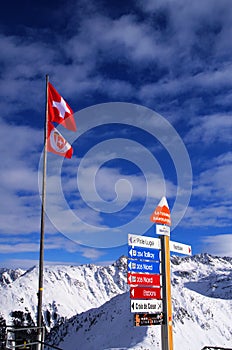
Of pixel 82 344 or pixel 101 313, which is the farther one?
pixel 101 313

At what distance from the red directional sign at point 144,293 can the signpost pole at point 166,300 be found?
420 mm

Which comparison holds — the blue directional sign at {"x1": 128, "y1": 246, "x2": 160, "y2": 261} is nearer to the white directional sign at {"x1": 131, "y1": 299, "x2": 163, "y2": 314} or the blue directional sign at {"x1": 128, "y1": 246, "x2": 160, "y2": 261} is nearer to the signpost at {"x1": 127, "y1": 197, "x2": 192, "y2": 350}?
the signpost at {"x1": 127, "y1": 197, "x2": 192, "y2": 350}

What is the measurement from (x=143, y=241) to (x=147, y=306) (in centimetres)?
262

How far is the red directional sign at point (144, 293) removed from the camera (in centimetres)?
1505

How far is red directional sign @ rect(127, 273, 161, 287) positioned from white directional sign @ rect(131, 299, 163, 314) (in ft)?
2.22

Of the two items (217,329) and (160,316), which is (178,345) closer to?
(217,329)

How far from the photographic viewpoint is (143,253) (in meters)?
15.7

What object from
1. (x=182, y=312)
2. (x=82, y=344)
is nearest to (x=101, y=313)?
(x=82, y=344)

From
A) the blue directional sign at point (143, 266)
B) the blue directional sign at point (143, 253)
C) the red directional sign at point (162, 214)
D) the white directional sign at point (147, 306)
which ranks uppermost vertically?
the red directional sign at point (162, 214)

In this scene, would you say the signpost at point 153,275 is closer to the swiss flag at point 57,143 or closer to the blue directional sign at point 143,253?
the blue directional sign at point 143,253

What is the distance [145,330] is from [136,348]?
564 cm

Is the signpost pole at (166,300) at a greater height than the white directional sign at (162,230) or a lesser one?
lesser

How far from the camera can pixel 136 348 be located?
55.7 metres

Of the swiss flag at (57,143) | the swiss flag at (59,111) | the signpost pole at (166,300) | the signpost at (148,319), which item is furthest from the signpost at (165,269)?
the swiss flag at (59,111)
